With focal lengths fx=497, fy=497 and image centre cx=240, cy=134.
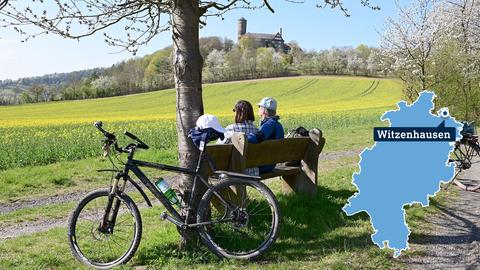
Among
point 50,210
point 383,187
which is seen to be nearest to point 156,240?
point 383,187

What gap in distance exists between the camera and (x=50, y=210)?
776 centimetres

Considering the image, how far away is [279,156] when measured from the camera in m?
6.49

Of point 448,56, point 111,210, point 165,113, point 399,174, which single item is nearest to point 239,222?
point 111,210

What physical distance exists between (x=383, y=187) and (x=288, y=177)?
2.61m

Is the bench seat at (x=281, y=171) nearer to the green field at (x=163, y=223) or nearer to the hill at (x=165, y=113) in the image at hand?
the green field at (x=163, y=223)

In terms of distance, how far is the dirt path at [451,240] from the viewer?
15.2 feet

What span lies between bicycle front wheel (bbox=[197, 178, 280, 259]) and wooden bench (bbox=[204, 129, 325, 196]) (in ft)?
2.05

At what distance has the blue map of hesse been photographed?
4547 millimetres

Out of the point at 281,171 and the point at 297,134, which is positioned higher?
the point at 297,134

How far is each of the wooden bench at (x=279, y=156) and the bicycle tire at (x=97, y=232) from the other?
1.10 metres

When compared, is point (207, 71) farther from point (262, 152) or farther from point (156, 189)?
point (156, 189)

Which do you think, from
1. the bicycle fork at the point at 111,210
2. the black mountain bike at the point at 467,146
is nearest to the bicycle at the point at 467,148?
the black mountain bike at the point at 467,146

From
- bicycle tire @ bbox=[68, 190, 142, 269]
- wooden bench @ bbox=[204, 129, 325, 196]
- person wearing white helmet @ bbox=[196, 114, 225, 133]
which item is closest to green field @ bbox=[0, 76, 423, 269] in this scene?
bicycle tire @ bbox=[68, 190, 142, 269]

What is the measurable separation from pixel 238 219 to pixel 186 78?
4.69ft
